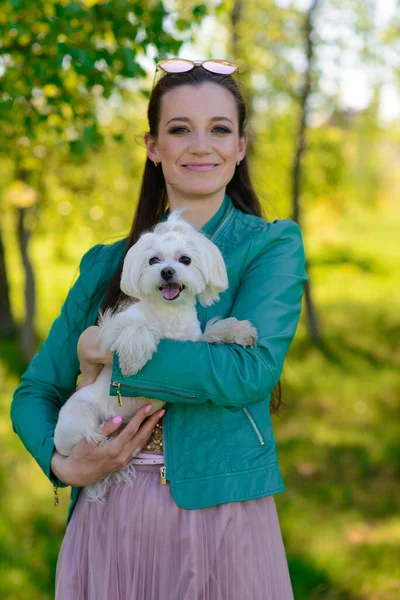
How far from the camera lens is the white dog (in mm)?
2256

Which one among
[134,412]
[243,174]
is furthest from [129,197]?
[134,412]

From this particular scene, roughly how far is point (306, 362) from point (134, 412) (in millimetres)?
8260

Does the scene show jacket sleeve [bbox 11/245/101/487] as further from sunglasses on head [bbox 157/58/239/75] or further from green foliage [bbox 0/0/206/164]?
green foliage [bbox 0/0/206/164]

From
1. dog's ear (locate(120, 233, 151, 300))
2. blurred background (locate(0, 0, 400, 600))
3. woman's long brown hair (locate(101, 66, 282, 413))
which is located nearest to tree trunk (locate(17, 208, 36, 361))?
blurred background (locate(0, 0, 400, 600))

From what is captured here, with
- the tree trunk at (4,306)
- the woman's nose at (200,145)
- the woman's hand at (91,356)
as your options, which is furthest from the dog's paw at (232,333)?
the tree trunk at (4,306)

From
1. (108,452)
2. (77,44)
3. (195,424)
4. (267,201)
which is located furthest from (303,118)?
(108,452)

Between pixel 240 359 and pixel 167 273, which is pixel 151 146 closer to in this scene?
pixel 167 273

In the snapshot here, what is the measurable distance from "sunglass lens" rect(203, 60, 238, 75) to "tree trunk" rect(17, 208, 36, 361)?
690 centimetres

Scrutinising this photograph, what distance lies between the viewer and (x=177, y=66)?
8.69 ft

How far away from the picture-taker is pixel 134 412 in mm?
2441

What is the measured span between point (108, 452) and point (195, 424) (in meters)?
0.30

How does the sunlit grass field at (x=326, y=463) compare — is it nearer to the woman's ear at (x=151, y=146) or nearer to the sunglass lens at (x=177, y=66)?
the woman's ear at (x=151, y=146)

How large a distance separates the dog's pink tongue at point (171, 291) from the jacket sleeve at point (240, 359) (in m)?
0.18

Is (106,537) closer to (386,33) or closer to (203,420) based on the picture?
(203,420)
